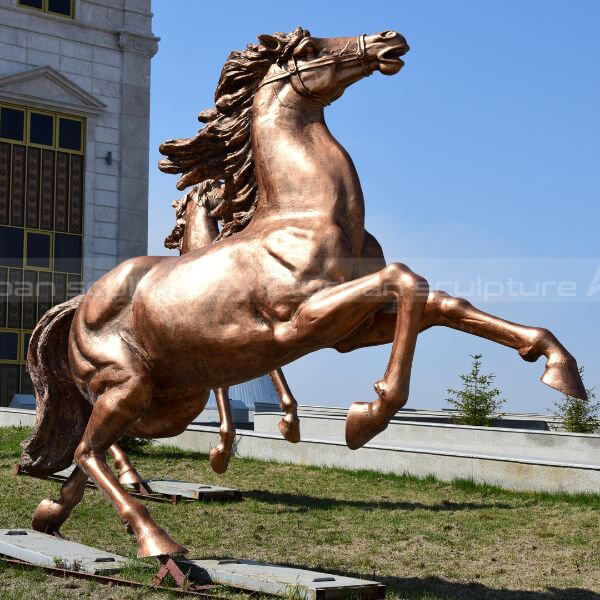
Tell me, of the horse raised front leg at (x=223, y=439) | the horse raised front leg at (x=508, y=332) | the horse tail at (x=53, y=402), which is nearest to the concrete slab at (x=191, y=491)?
the horse raised front leg at (x=223, y=439)

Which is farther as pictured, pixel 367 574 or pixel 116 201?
pixel 116 201

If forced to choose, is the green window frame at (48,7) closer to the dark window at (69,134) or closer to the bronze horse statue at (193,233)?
the dark window at (69,134)

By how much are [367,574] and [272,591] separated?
1.38 metres

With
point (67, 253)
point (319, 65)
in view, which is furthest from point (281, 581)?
point (67, 253)

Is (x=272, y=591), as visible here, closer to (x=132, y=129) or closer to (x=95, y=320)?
(x=95, y=320)

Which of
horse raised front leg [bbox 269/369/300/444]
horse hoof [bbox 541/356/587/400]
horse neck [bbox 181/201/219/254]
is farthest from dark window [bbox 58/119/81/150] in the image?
horse hoof [bbox 541/356/587/400]

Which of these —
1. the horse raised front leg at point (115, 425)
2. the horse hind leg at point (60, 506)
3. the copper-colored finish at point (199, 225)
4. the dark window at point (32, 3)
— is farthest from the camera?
the dark window at point (32, 3)

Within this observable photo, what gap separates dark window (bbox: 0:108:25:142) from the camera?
70.3 feet

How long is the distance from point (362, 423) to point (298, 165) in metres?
1.37

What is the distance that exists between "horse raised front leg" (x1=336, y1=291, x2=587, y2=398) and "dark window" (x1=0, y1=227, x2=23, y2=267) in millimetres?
17798

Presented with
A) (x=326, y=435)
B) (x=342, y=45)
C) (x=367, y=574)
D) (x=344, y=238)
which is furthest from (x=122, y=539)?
(x=326, y=435)

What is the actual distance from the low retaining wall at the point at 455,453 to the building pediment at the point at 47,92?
1147cm

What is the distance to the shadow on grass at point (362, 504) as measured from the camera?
8789 mm

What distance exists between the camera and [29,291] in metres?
21.6
